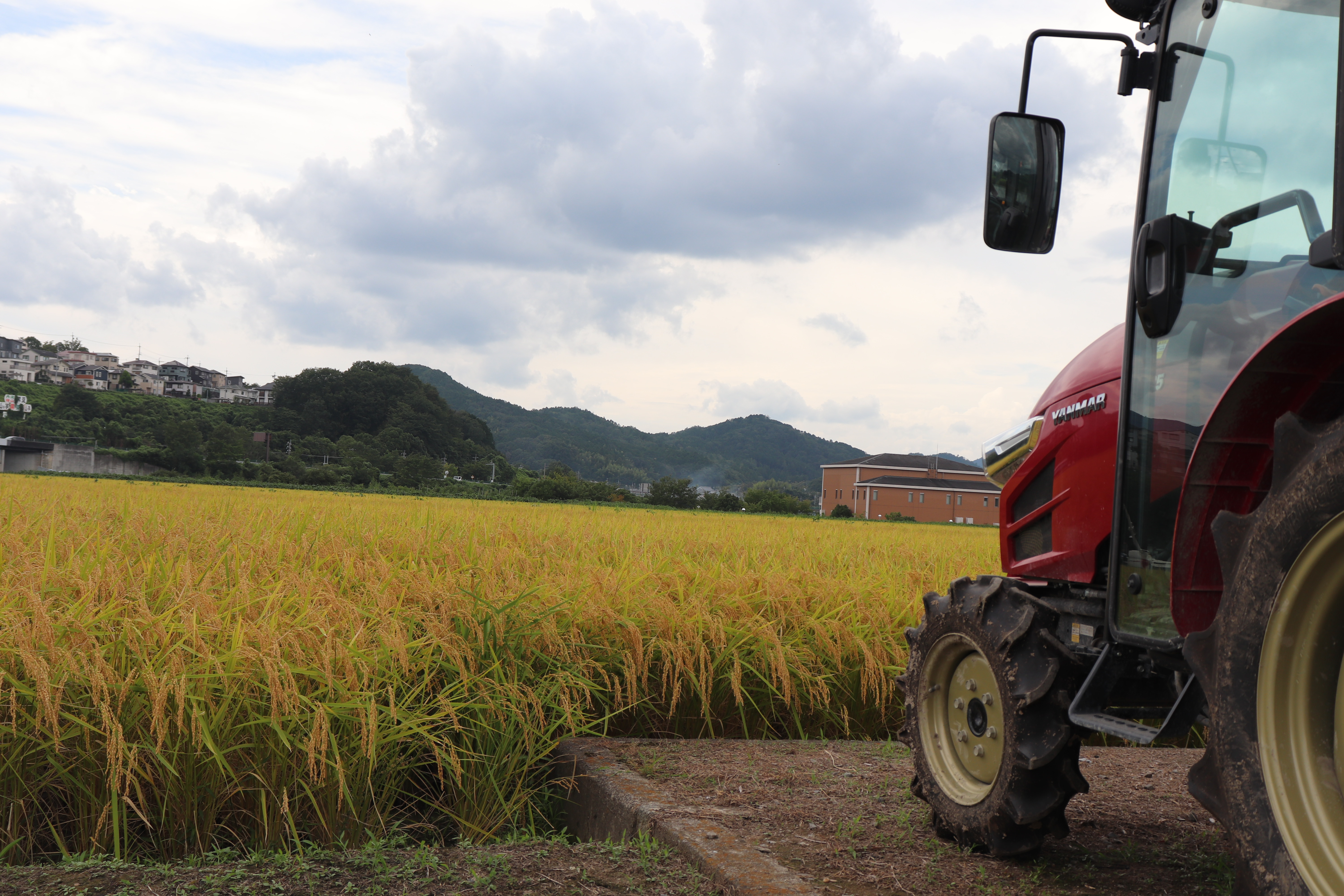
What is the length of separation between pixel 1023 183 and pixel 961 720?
1.50m

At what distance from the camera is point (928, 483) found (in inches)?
2386

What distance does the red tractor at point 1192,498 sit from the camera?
131cm

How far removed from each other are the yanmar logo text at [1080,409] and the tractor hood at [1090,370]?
37 mm

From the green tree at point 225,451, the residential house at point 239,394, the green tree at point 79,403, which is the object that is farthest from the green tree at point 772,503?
the residential house at point 239,394

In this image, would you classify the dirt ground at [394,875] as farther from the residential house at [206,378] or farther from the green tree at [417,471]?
the residential house at [206,378]

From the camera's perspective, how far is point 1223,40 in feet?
6.13

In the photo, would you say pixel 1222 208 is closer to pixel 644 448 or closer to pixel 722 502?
pixel 722 502

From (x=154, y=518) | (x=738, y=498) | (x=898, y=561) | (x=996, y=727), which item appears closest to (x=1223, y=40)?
(x=996, y=727)

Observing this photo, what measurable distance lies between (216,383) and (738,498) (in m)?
118

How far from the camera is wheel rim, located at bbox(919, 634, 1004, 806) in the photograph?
2.37 m

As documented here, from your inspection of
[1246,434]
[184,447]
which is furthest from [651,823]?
[184,447]

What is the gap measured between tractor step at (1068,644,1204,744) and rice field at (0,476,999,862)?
1.67 m

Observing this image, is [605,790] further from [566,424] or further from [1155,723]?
[566,424]

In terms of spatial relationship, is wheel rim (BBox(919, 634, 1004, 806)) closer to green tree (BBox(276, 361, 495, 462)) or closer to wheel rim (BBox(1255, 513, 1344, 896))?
wheel rim (BBox(1255, 513, 1344, 896))
